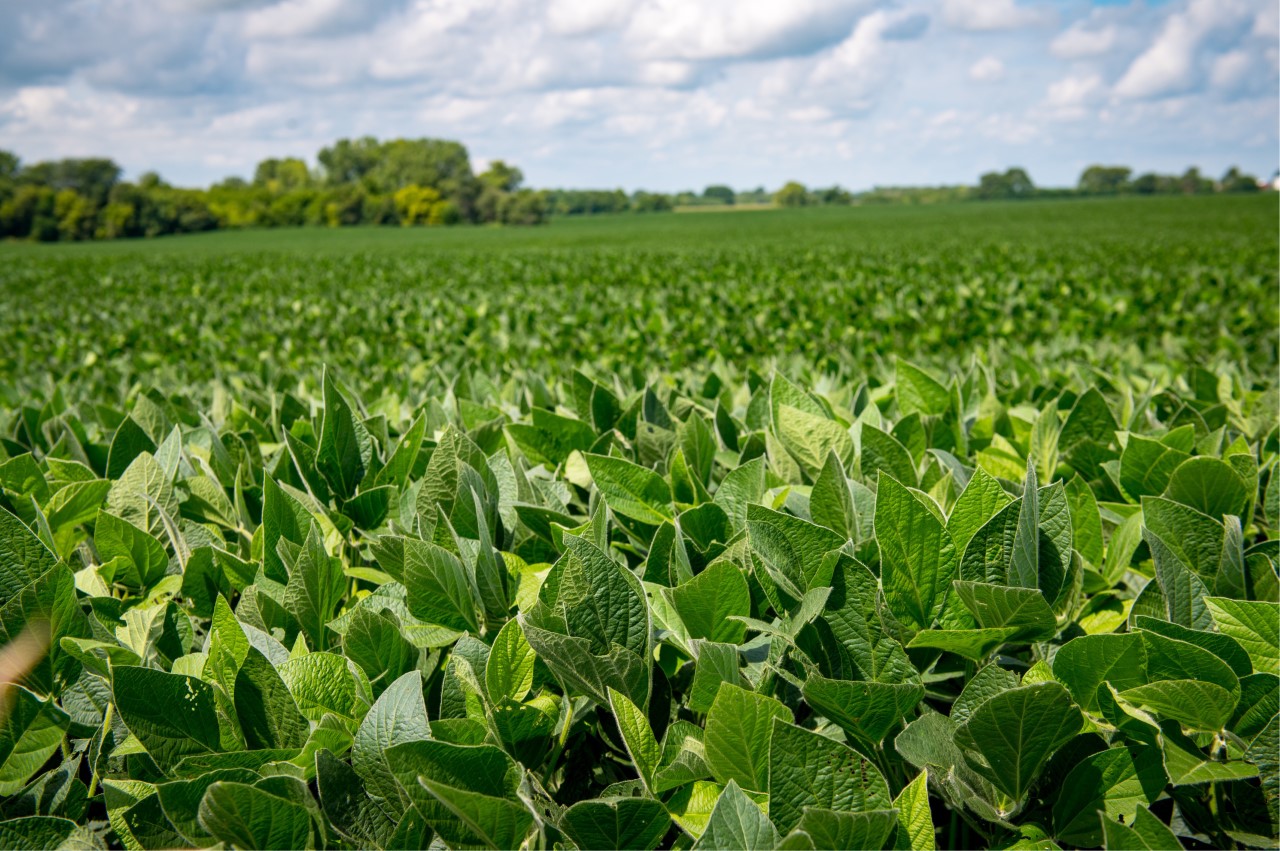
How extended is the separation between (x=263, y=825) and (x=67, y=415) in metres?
1.72

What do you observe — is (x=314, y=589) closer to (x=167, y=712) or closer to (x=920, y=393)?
(x=167, y=712)

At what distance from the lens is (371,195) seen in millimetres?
93500

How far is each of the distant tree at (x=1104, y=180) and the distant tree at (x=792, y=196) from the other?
38971mm

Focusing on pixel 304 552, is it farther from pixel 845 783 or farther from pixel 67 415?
pixel 67 415

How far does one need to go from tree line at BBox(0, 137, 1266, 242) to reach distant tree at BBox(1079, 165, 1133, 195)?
0.61 feet

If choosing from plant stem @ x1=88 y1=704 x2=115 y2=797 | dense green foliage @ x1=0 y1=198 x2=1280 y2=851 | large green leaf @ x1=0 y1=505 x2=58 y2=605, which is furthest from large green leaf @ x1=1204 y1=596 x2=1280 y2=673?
large green leaf @ x1=0 y1=505 x2=58 y2=605

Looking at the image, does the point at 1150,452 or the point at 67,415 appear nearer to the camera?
the point at 1150,452

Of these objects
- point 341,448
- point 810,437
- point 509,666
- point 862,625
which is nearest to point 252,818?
point 509,666

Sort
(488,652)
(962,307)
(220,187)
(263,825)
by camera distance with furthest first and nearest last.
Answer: (220,187)
(962,307)
(488,652)
(263,825)

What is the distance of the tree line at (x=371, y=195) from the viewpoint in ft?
245

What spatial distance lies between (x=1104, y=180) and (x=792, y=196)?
Result: 45663 mm

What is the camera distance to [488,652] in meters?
1.01

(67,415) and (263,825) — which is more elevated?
(67,415)

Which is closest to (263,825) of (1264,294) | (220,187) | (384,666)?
(384,666)
